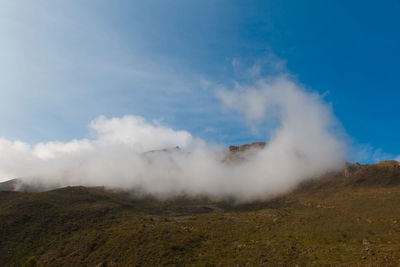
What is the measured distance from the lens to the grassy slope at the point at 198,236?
39.0 m

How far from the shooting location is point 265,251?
136 feet

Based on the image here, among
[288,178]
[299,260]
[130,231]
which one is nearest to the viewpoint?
[299,260]

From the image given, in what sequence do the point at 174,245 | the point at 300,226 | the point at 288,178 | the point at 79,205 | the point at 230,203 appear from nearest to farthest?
the point at 174,245
the point at 300,226
the point at 79,205
the point at 230,203
the point at 288,178

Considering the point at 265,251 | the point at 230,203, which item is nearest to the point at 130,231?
the point at 265,251

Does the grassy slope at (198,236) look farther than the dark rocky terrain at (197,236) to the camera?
Yes

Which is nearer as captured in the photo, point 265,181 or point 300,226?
point 300,226

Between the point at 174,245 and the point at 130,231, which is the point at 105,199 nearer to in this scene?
the point at 130,231

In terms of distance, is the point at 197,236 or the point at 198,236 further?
the point at 198,236

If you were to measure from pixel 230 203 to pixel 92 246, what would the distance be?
88.8m

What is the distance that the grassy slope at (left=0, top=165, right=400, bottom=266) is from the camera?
38969 mm

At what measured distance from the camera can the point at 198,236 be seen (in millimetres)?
53344

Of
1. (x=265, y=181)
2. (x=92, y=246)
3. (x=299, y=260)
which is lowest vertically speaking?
(x=92, y=246)

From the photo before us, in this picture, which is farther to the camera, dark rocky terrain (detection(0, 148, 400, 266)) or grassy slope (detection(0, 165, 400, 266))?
grassy slope (detection(0, 165, 400, 266))

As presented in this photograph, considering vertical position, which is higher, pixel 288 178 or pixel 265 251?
pixel 288 178
